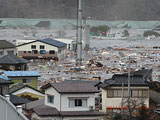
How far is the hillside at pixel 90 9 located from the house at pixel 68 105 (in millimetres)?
40370

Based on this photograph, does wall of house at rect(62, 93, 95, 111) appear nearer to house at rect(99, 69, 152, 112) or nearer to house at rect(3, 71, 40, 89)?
house at rect(99, 69, 152, 112)

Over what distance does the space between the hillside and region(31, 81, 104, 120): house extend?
40.4 metres

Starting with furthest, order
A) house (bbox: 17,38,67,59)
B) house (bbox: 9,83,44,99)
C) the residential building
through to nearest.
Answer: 1. house (bbox: 17,38,67,59)
2. house (bbox: 9,83,44,99)
3. the residential building

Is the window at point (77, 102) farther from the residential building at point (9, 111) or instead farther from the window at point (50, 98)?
the residential building at point (9, 111)

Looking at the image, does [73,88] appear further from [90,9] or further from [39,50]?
[90,9]

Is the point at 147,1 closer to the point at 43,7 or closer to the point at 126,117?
the point at 43,7

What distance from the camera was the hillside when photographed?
4616cm

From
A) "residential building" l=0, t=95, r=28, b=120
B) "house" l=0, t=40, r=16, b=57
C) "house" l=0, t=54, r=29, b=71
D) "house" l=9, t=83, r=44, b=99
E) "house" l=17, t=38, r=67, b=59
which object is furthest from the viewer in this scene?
"house" l=17, t=38, r=67, b=59

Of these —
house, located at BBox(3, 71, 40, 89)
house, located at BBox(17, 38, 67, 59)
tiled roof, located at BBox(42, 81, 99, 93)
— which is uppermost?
tiled roof, located at BBox(42, 81, 99, 93)

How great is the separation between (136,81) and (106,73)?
5114mm

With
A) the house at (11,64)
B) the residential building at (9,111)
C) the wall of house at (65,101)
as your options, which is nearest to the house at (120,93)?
the wall of house at (65,101)

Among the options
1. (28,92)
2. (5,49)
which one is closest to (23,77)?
(28,92)

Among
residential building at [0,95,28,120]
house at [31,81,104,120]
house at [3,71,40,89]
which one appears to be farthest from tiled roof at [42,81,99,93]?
house at [3,71,40,89]

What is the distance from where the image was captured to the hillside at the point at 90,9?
A: 151ft
